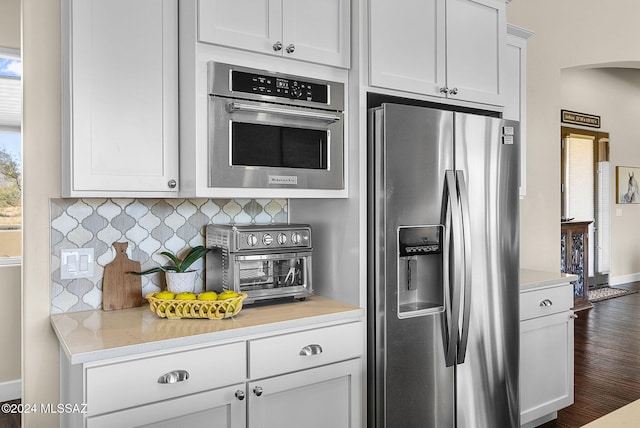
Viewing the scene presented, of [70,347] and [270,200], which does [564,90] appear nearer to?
[270,200]

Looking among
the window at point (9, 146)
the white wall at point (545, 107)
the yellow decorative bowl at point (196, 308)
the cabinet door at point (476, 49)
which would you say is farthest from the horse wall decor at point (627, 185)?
the window at point (9, 146)

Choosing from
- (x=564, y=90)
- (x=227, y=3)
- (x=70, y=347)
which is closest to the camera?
(x=70, y=347)

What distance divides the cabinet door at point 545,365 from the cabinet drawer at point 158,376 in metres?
1.75

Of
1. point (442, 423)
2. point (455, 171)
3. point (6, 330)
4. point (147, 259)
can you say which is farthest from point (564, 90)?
point (6, 330)

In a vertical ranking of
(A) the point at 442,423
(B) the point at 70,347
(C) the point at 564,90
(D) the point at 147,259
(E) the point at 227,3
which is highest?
(C) the point at 564,90

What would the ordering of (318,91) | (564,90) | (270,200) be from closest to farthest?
(318,91), (270,200), (564,90)

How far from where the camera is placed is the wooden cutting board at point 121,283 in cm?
219

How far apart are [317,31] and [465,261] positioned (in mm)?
1234

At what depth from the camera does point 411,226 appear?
2240mm

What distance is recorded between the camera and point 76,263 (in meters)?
2.15

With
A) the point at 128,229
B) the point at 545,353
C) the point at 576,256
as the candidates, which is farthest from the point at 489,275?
the point at 576,256

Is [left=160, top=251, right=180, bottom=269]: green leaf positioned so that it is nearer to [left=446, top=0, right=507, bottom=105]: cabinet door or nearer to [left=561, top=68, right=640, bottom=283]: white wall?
[left=446, top=0, right=507, bottom=105]: cabinet door

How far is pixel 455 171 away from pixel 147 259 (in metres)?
1.49

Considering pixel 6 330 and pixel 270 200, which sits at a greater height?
pixel 270 200
